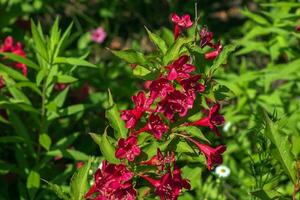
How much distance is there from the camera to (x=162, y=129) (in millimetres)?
2277

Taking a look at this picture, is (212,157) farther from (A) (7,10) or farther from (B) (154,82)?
(A) (7,10)

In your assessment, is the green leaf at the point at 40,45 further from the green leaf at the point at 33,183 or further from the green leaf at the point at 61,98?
the green leaf at the point at 33,183

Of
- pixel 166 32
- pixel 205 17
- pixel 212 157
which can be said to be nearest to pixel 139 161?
pixel 212 157

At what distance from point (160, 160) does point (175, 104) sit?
8.1 inches

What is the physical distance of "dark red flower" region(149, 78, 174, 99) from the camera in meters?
2.23

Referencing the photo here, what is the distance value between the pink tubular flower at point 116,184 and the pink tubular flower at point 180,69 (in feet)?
1.21

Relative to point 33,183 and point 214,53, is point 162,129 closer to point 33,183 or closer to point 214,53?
point 214,53

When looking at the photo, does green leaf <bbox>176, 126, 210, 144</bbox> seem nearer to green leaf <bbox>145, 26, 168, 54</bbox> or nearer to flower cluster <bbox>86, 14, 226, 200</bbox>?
flower cluster <bbox>86, 14, 226, 200</bbox>

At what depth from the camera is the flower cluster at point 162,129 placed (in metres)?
2.24

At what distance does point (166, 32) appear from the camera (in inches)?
172

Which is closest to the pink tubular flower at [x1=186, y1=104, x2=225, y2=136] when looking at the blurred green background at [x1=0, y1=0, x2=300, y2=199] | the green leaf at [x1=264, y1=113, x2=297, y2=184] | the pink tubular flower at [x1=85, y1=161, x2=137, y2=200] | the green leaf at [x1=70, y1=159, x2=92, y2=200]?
the blurred green background at [x1=0, y1=0, x2=300, y2=199]

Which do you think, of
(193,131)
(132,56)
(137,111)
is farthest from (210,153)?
(132,56)

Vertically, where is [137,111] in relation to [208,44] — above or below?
below

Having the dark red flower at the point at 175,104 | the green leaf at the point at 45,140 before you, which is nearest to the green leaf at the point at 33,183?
the green leaf at the point at 45,140
